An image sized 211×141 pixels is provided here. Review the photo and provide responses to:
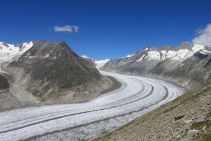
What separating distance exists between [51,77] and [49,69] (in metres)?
9.44

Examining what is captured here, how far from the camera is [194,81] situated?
196750mm

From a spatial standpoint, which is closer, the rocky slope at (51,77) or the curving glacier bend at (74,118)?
the curving glacier bend at (74,118)

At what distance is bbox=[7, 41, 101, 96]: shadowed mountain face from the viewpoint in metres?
137

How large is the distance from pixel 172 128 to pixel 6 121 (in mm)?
56340

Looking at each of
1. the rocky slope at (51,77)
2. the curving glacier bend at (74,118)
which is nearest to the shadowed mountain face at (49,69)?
the rocky slope at (51,77)

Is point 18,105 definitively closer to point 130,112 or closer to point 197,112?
point 130,112

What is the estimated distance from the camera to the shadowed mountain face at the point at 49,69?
448 feet

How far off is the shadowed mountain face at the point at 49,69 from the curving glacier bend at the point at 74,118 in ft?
67.8

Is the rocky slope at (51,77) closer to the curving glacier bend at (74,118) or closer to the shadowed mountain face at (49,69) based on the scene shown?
the shadowed mountain face at (49,69)

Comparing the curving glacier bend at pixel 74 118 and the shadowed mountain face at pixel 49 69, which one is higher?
the shadowed mountain face at pixel 49 69

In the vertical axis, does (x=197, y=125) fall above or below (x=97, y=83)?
below

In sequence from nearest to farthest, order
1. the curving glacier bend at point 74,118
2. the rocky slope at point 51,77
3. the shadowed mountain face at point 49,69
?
the curving glacier bend at point 74,118
the rocky slope at point 51,77
the shadowed mountain face at point 49,69

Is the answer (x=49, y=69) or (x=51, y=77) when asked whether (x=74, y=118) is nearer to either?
(x=51, y=77)

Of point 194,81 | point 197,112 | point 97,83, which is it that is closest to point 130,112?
point 97,83
